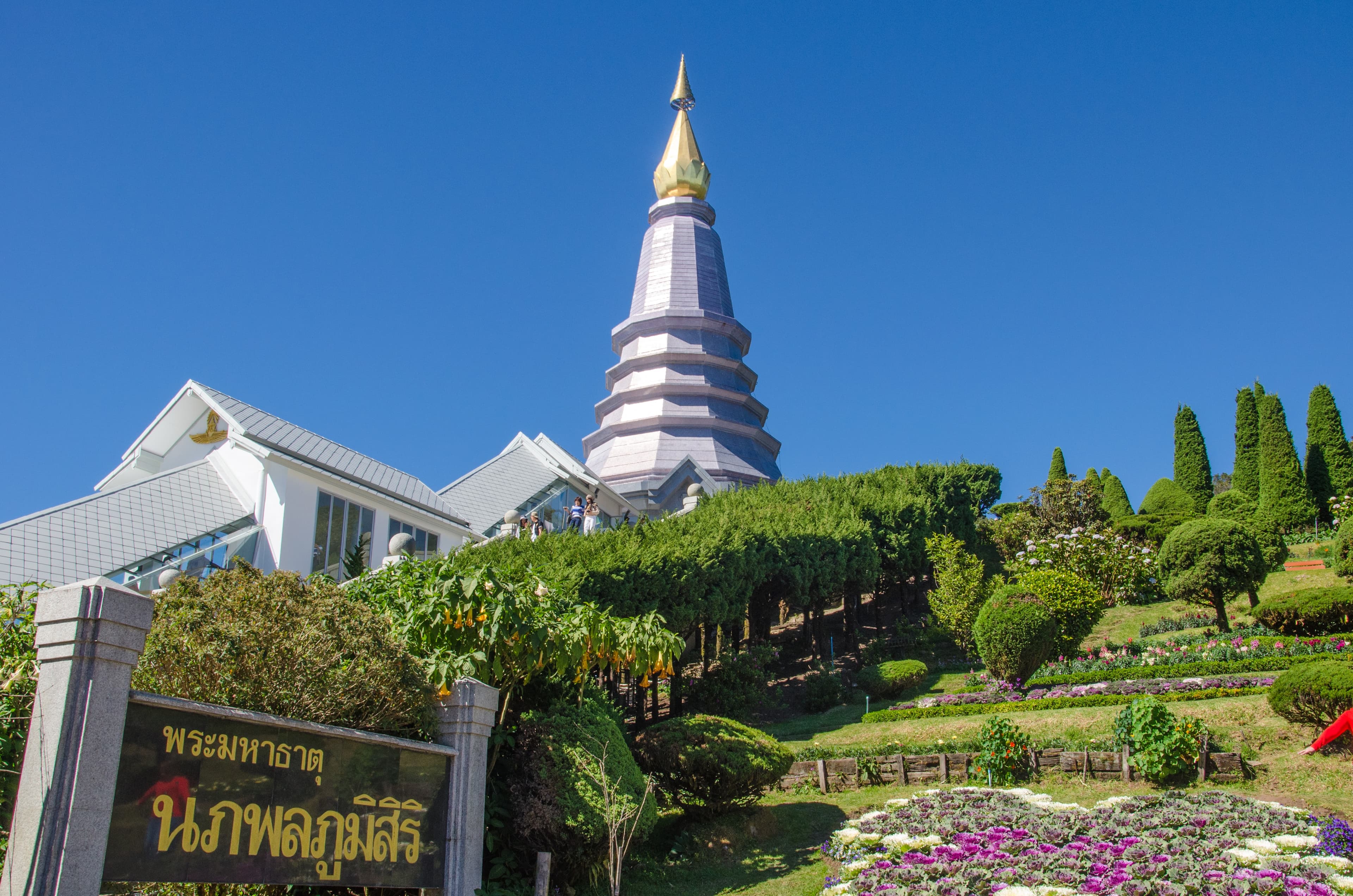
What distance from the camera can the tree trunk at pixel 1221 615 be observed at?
29.7m

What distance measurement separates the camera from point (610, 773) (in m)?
12.2

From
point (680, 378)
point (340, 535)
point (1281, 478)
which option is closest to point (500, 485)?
point (340, 535)

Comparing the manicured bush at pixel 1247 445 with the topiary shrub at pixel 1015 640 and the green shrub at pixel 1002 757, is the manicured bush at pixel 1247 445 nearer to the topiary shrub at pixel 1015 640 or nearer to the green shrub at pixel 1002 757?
the topiary shrub at pixel 1015 640

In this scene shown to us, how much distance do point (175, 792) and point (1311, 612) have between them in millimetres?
27185

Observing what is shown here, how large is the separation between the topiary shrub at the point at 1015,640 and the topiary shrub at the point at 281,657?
17.7 meters

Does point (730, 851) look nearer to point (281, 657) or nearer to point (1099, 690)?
point (281, 657)

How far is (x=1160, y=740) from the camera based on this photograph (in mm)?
15672

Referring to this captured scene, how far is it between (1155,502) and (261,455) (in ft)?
162

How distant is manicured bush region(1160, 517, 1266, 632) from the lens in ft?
98.4

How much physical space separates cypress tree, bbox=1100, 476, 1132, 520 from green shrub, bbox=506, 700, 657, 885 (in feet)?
174

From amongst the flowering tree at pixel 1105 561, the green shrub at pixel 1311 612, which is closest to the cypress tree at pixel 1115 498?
the flowering tree at pixel 1105 561

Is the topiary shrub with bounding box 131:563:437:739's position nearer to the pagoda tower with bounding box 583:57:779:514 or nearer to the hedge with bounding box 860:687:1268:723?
the hedge with bounding box 860:687:1268:723

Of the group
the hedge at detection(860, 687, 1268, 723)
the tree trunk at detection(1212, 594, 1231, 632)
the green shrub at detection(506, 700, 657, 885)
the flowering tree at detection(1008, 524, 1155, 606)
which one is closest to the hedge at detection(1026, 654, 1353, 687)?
the hedge at detection(860, 687, 1268, 723)

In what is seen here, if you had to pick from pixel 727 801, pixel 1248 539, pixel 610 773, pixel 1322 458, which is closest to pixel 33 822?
pixel 610 773
